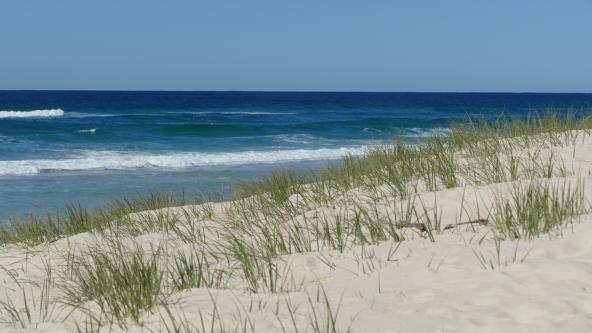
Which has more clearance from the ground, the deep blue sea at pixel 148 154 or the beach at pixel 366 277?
the beach at pixel 366 277

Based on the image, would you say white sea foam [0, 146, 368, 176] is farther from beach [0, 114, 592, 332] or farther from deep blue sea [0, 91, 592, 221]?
beach [0, 114, 592, 332]

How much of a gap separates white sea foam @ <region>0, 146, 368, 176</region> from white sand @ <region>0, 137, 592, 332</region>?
12.2 m

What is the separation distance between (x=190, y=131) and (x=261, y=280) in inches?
1138

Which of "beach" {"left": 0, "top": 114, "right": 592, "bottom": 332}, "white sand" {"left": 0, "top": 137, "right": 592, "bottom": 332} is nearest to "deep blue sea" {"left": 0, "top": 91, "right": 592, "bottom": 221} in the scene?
"beach" {"left": 0, "top": 114, "right": 592, "bottom": 332}

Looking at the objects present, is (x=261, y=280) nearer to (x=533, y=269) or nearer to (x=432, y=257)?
(x=432, y=257)

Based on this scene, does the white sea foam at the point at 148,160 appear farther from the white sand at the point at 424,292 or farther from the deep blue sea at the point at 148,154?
the white sand at the point at 424,292

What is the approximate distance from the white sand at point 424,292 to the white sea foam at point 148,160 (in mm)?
12250

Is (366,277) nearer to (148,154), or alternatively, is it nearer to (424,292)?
(424,292)

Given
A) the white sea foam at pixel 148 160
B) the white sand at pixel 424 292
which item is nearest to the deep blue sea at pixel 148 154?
the white sea foam at pixel 148 160

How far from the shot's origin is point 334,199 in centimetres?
679

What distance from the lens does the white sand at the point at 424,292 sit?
315 centimetres

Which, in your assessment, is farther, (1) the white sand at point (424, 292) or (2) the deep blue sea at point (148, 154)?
(2) the deep blue sea at point (148, 154)

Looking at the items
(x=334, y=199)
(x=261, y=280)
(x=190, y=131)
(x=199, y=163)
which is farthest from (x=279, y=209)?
(x=190, y=131)

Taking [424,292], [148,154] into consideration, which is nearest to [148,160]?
[148,154]
